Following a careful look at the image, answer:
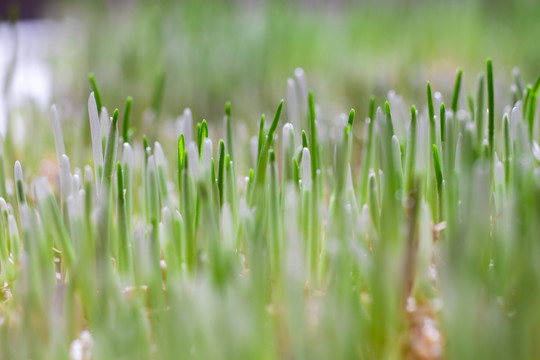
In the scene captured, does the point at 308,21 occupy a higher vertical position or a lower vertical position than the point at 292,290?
higher

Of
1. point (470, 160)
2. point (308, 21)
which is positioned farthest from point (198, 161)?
point (308, 21)

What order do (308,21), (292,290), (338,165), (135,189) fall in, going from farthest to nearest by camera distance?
(308,21), (135,189), (338,165), (292,290)

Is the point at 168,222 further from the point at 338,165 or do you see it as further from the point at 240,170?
the point at 240,170

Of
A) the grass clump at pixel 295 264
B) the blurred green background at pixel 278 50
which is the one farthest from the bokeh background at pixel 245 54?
the grass clump at pixel 295 264

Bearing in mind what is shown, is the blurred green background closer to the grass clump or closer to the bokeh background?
the bokeh background

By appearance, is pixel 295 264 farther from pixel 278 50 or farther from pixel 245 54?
pixel 278 50

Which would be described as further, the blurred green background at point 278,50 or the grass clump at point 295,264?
the blurred green background at point 278,50

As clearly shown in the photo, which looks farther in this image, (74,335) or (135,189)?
(135,189)

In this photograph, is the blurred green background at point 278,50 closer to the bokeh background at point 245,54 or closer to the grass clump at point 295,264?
the bokeh background at point 245,54
